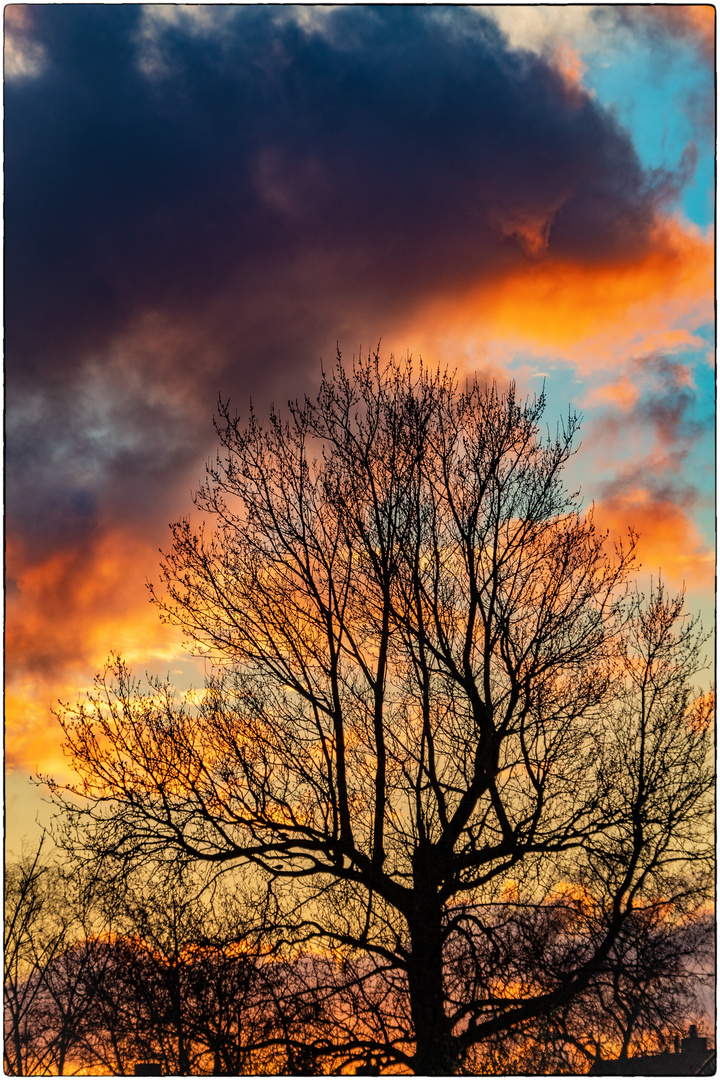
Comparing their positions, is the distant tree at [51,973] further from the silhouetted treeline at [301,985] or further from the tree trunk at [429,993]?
the tree trunk at [429,993]

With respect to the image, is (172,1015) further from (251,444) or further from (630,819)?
(251,444)

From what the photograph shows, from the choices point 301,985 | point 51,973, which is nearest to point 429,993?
point 301,985

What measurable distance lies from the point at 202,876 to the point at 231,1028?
1.53 meters

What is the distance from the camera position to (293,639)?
352 inches

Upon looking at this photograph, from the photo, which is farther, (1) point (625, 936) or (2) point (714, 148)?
(1) point (625, 936)

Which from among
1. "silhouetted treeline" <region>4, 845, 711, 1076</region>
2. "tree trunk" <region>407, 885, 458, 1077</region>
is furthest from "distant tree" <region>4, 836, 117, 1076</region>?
"tree trunk" <region>407, 885, 458, 1077</region>

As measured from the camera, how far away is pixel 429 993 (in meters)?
7.45

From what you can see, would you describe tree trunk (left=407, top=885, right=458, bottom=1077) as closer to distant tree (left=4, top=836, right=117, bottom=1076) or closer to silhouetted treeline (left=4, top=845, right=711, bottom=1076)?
silhouetted treeline (left=4, top=845, right=711, bottom=1076)

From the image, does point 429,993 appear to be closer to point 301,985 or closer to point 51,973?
point 301,985

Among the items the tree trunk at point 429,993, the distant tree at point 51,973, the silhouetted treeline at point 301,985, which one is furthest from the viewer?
the distant tree at point 51,973

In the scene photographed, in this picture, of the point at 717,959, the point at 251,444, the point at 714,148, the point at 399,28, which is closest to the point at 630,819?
the point at 717,959

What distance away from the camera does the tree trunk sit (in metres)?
7.18

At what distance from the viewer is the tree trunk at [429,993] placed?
7.18 meters

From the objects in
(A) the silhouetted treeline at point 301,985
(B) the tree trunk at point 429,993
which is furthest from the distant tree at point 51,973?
(B) the tree trunk at point 429,993
